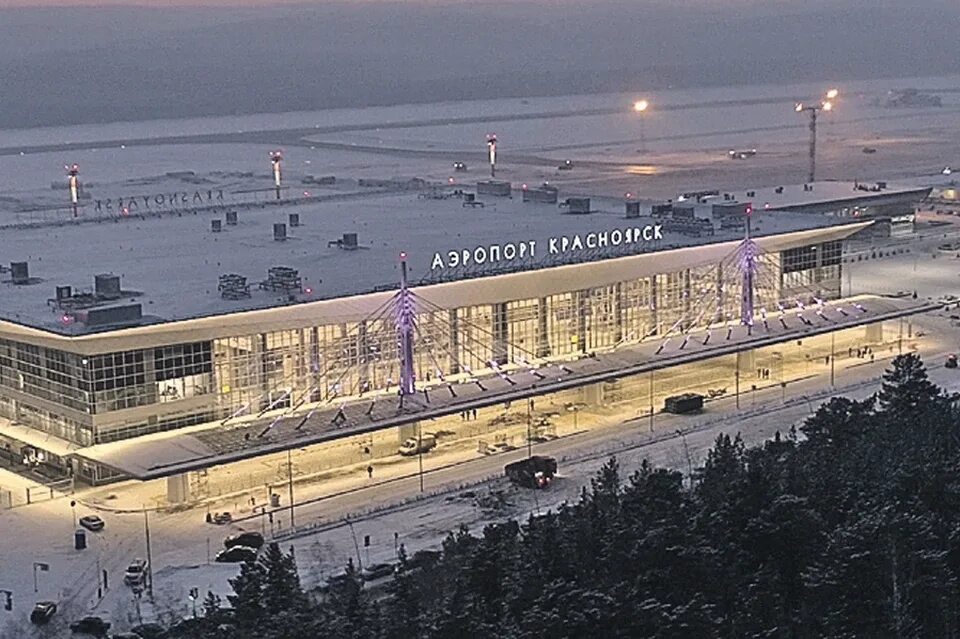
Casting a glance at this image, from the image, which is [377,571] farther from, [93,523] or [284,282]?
[284,282]

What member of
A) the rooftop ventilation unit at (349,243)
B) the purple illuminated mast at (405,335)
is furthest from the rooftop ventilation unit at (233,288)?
the rooftop ventilation unit at (349,243)

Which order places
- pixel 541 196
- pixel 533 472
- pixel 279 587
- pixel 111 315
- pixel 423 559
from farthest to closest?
pixel 541 196
pixel 111 315
pixel 533 472
pixel 423 559
pixel 279 587

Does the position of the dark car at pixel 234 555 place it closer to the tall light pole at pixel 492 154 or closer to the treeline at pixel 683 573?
the treeline at pixel 683 573

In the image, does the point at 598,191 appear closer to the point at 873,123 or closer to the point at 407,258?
the point at 407,258

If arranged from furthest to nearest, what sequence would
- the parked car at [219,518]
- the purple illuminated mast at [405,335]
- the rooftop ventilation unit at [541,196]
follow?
1. the rooftop ventilation unit at [541,196]
2. the purple illuminated mast at [405,335]
3. the parked car at [219,518]

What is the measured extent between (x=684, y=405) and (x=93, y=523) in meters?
18.3

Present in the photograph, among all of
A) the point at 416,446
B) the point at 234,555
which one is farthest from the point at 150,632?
the point at 416,446

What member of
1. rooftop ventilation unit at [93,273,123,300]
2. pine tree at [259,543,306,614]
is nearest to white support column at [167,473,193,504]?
rooftop ventilation unit at [93,273,123,300]

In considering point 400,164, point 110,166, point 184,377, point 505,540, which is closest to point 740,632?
point 505,540

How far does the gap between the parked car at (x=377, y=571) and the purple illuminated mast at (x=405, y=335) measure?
11272mm

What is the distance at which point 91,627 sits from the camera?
31078mm

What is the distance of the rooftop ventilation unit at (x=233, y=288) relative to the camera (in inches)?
1761

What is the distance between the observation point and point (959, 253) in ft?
266

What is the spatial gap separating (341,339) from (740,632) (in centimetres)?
2045
